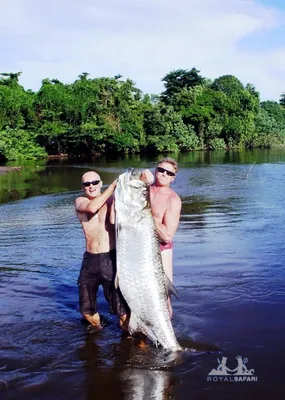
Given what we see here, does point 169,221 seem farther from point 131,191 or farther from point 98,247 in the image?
point 98,247

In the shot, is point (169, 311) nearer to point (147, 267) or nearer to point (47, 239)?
point (147, 267)

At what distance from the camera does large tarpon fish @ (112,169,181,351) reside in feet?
16.1

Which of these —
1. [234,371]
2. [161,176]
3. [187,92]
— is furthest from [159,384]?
[187,92]

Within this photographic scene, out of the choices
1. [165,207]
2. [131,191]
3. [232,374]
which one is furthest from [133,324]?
[131,191]

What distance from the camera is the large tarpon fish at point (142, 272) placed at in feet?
16.1

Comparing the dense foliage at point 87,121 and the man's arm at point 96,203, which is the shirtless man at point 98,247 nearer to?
the man's arm at point 96,203

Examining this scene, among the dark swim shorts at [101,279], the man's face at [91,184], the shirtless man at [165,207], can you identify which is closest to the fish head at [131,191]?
the shirtless man at [165,207]

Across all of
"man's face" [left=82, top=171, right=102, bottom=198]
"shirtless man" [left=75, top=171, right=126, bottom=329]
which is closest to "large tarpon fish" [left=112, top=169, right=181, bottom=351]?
"shirtless man" [left=75, top=171, right=126, bottom=329]

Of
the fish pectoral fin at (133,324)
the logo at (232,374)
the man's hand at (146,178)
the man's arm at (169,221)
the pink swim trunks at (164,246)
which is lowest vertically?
the logo at (232,374)

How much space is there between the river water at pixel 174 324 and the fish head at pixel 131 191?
5.95 feet

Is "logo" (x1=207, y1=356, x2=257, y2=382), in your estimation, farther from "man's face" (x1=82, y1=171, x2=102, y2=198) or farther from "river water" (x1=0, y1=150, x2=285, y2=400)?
"man's face" (x1=82, y1=171, x2=102, y2=198)

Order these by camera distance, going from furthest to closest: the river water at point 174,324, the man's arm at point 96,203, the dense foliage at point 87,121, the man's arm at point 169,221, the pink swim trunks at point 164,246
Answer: the dense foliage at point 87,121, the pink swim trunks at point 164,246, the man's arm at point 169,221, the man's arm at point 96,203, the river water at point 174,324

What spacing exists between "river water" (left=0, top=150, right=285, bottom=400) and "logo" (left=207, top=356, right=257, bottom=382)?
18 mm

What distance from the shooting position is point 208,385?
4.81m
